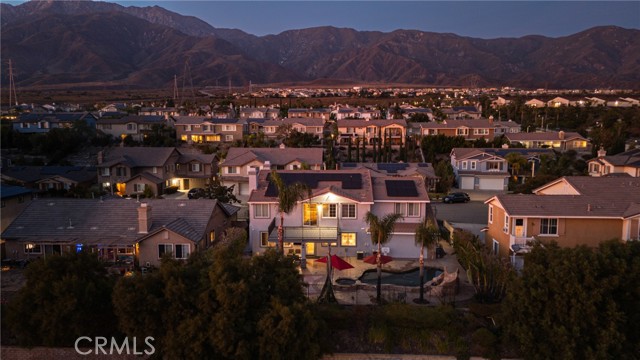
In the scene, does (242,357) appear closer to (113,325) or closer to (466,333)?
(113,325)

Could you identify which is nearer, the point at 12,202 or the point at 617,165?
the point at 12,202

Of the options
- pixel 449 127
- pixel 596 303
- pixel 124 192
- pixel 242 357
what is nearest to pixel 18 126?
pixel 124 192

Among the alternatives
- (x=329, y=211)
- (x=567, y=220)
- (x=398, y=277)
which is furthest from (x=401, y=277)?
(x=567, y=220)

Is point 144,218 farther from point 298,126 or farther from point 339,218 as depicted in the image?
point 298,126

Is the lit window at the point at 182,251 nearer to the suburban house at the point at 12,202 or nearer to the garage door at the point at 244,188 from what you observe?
the suburban house at the point at 12,202

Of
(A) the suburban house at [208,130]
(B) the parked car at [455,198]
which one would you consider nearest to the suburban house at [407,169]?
(B) the parked car at [455,198]
